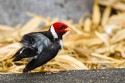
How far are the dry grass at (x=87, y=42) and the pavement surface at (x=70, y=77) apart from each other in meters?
0.33

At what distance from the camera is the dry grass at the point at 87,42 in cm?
394

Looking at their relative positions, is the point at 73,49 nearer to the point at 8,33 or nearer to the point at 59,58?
the point at 59,58

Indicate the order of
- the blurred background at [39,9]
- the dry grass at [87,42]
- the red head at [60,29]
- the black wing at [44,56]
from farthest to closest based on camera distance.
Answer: the blurred background at [39,9], the dry grass at [87,42], the red head at [60,29], the black wing at [44,56]

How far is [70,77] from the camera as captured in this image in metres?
3.33

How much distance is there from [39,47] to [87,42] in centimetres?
166

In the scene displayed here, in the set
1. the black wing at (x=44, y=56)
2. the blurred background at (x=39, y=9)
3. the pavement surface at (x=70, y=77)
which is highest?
the blurred background at (x=39, y=9)

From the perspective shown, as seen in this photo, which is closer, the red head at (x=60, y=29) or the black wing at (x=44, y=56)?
the black wing at (x=44, y=56)

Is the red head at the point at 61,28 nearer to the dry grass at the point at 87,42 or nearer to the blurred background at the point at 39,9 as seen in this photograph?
the dry grass at the point at 87,42

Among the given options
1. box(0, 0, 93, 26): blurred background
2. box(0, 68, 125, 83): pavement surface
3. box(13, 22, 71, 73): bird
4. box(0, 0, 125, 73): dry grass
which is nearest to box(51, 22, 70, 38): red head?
box(13, 22, 71, 73): bird

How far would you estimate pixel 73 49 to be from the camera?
4523 mm

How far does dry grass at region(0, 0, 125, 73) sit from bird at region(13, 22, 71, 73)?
0.41 meters

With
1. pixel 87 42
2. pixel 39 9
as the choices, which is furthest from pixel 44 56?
pixel 39 9

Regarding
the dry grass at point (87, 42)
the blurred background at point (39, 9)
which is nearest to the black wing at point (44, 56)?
the dry grass at point (87, 42)

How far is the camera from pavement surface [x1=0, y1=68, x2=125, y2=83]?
3.25 meters
